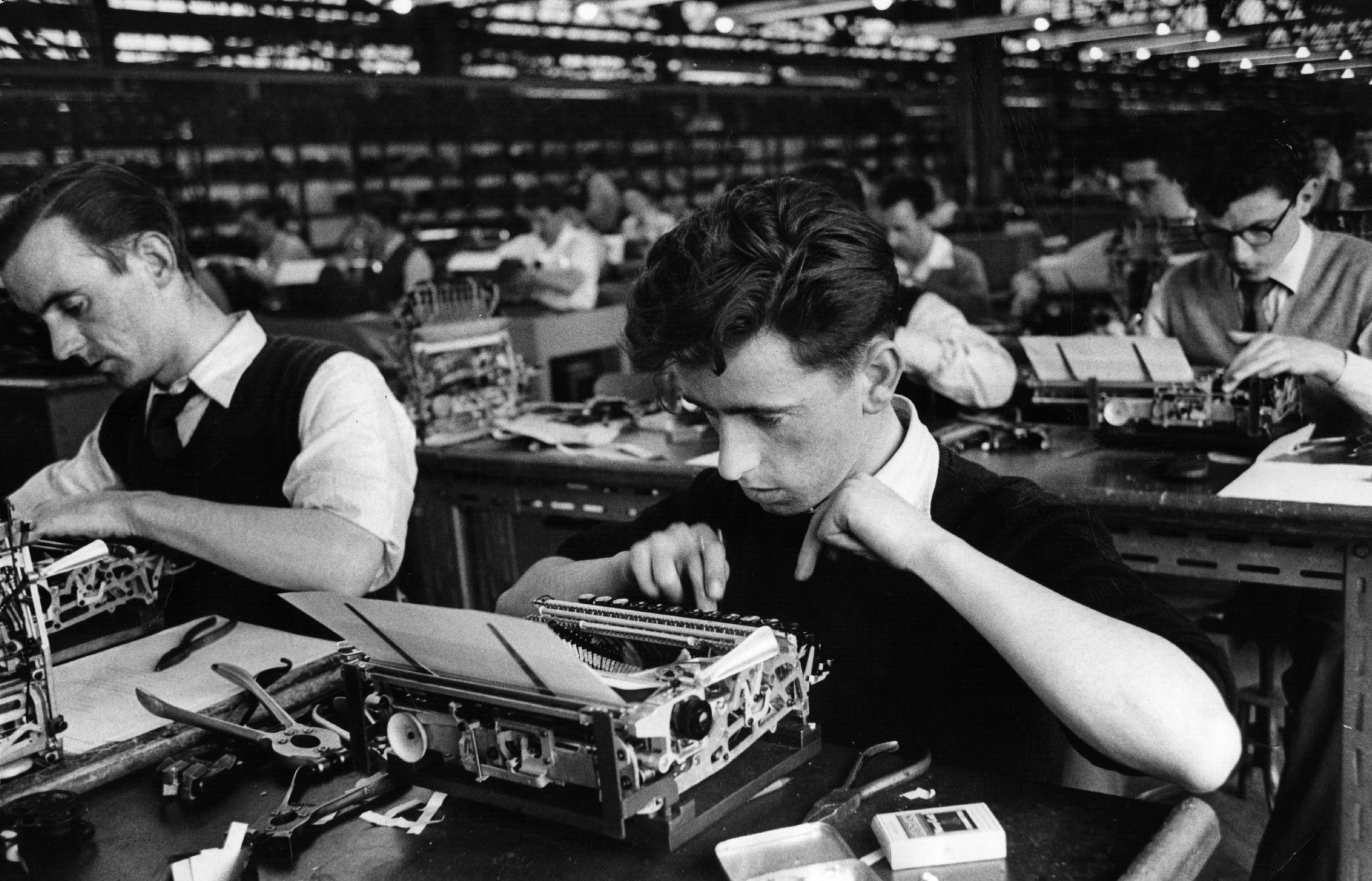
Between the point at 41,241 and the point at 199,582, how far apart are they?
23.6 inches

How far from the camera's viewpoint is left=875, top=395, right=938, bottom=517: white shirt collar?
4.18 ft

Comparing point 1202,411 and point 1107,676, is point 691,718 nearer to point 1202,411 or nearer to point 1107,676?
point 1107,676

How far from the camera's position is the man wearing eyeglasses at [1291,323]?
1.99m

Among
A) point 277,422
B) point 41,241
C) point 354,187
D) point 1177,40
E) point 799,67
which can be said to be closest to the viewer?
point 41,241

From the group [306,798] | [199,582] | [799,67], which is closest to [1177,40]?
Result: [199,582]

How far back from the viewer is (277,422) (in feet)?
6.41

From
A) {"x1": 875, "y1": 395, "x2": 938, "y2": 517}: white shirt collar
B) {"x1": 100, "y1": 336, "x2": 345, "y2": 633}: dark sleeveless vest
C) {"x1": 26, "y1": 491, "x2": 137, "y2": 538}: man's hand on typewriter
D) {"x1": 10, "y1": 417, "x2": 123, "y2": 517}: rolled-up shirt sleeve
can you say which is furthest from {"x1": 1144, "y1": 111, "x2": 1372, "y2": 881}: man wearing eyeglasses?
{"x1": 10, "y1": 417, "x2": 123, "y2": 517}: rolled-up shirt sleeve

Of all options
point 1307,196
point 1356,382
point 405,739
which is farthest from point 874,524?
point 1307,196

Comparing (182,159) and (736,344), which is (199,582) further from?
(182,159)

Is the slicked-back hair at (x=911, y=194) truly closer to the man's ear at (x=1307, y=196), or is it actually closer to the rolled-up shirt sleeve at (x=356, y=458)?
the man's ear at (x=1307, y=196)

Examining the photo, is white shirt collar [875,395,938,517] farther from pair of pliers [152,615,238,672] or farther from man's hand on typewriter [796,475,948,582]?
pair of pliers [152,615,238,672]

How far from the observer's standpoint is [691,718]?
3.01 feet

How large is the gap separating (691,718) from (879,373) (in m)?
0.47

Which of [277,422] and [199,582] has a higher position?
[277,422]
